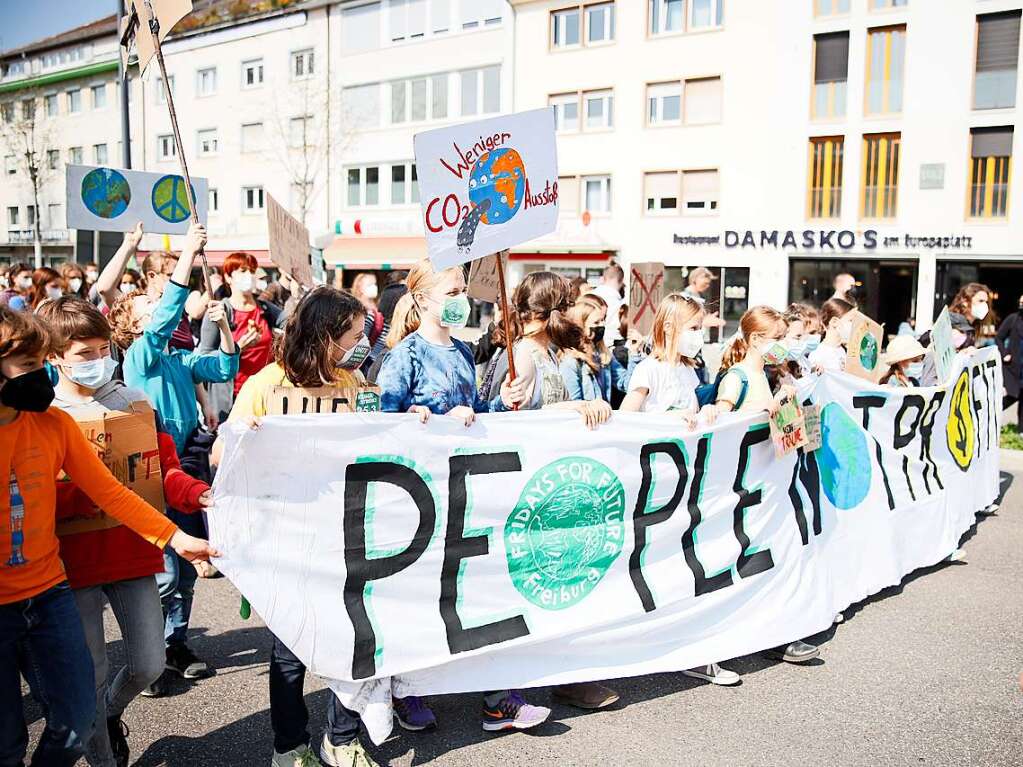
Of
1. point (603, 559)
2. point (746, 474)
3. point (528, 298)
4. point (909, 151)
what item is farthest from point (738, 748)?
point (909, 151)

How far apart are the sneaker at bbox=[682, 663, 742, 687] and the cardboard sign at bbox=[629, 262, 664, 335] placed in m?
5.48

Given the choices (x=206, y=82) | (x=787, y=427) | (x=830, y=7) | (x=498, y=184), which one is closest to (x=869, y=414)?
(x=787, y=427)

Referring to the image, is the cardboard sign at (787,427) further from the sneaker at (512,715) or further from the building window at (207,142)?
the building window at (207,142)

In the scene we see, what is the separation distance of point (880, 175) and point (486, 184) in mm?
25862

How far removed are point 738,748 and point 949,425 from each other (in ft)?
11.9

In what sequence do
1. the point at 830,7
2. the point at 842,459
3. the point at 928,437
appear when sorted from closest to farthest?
the point at 842,459 < the point at 928,437 < the point at 830,7

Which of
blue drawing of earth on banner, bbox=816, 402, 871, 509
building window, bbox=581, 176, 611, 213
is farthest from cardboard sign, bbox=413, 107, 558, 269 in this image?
building window, bbox=581, 176, 611, 213

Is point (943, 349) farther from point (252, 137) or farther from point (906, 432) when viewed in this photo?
point (252, 137)

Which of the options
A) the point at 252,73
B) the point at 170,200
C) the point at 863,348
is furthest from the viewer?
the point at 252,73

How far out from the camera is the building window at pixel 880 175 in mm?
26422

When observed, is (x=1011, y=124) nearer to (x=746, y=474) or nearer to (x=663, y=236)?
(x=663, y=236)

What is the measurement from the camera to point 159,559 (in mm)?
3133

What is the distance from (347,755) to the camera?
3.25 m

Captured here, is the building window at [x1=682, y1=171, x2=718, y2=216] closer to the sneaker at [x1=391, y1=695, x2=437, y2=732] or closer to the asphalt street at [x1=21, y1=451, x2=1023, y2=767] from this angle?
the asphalt street at [x1=21, y1=451, x2=1023, y2=767]
